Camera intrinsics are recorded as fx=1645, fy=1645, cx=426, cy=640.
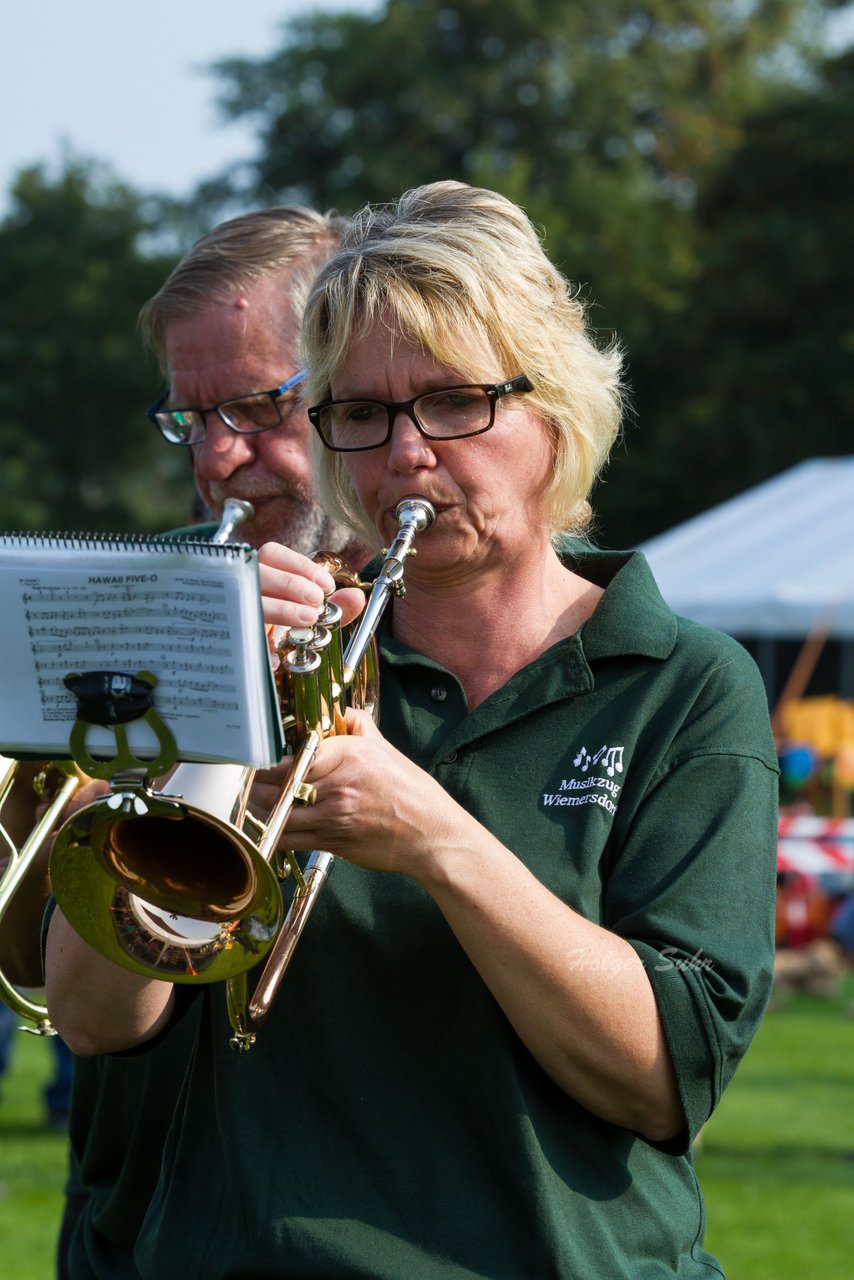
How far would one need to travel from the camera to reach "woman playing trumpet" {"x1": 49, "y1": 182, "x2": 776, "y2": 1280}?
6.66ft

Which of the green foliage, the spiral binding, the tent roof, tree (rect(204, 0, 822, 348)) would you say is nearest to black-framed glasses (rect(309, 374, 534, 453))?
the spiral binding

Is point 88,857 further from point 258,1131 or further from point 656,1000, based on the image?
point 656,1000

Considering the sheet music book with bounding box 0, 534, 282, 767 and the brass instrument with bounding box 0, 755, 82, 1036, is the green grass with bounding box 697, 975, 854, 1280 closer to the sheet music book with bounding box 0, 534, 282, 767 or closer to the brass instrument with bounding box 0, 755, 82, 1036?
the brass instrument with bounding box 0, 755, 82, 1036

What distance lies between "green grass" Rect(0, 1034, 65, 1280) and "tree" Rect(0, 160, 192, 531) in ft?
97.5

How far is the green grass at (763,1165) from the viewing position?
5.80m

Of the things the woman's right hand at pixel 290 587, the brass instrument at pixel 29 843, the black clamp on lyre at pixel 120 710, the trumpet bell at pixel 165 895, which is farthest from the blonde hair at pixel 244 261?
the black clamp on lyre at pixel 120 710

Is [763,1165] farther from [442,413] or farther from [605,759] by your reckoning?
[442,413]

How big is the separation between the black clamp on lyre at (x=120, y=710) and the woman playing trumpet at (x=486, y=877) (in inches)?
7.2

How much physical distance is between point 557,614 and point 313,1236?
0.95m

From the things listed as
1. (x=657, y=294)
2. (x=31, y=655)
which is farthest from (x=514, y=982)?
(x=657, y=294)

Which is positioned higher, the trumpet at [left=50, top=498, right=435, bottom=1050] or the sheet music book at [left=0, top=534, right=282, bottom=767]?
the sheet music book at [left=0, top=534, right=282, bottom=767]

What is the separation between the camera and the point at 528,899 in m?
2.01

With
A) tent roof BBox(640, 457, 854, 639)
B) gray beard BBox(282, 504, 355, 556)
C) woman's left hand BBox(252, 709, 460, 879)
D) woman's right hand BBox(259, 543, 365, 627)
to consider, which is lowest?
tent roof BBox(640, 457, 854, 639)

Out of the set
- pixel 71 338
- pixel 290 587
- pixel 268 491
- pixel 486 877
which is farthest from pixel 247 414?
pixel 71 338
